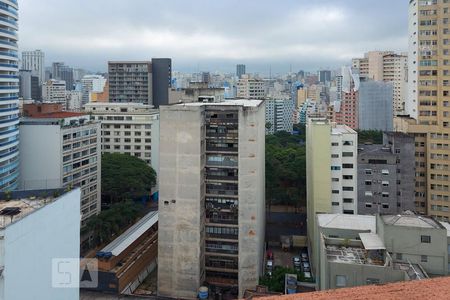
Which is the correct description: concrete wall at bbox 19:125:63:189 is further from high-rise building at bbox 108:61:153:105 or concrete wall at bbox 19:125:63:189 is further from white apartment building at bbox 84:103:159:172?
high-rise building at bbox 108:61:153:105

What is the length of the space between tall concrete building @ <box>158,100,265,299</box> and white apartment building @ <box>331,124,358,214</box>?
27.6 ft

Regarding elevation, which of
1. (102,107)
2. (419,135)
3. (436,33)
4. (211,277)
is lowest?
(211,277)

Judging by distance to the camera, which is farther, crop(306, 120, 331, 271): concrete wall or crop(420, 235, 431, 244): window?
crop(306, 120, 331, 271): concrete wall

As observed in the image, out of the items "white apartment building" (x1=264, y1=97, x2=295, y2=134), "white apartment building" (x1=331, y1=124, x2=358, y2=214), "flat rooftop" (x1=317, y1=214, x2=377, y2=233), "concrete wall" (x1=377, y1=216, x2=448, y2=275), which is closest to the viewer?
"concrete wall" (x1=377, y1=216, x2=448, y2=275)

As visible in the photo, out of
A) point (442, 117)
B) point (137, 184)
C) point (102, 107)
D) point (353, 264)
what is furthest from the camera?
point (102, 107)

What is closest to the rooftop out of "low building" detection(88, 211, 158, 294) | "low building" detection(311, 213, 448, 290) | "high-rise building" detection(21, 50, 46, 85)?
"low building" detection(311, 213, 448, 290)

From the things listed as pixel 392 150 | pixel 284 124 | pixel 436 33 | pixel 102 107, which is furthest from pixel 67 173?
pixel 284 124

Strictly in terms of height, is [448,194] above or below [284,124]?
below

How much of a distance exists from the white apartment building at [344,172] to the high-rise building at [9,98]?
81.5ft

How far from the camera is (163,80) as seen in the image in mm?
91375

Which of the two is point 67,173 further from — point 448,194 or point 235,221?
point 448,194

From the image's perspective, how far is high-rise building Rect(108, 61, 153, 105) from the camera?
88.6 metres

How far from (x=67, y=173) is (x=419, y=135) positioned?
104ft

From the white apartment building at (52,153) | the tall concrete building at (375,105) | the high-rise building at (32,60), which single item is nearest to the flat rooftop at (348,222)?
the white apartment building at (52,153)
